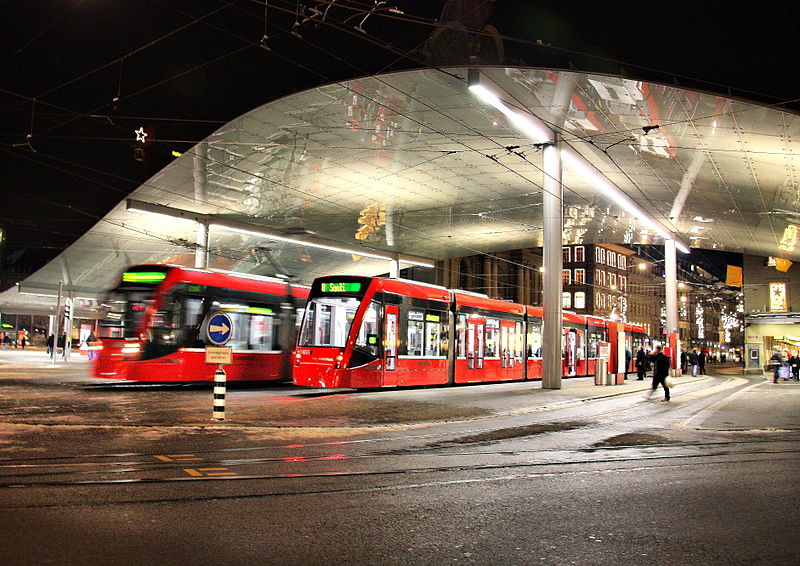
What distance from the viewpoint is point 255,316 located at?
20609 mm

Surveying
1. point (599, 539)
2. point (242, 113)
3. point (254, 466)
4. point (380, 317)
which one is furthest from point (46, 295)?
point (599, 539)

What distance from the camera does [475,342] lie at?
24.2 m

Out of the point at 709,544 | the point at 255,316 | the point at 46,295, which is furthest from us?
the point at 46,295

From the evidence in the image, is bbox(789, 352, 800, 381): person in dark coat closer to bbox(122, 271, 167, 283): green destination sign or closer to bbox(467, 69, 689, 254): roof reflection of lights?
bbox(467, 69, 689, 254): roof reflection of lights

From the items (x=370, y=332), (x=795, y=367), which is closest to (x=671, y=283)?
(x=795, y=367)

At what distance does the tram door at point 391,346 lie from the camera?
19.3 m

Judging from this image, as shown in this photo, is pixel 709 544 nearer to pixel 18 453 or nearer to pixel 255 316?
pixel 18 453

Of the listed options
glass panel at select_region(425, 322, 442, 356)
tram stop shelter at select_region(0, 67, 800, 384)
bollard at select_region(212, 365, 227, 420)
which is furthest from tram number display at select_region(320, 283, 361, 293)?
bollard at select_region(212, 365, 227, 420)

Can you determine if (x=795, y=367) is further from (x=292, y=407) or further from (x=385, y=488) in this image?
(x=385, y=488)

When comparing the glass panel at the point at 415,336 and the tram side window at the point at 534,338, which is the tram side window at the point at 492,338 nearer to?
the tram side window at the point at 534,338

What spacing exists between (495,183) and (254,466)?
2374 centimetres

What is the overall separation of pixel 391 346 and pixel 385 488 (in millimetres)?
12690

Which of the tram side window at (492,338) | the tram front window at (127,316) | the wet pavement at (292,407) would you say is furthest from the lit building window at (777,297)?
the tram front window at (127,316)

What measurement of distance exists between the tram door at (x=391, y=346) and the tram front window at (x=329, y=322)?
131cm
